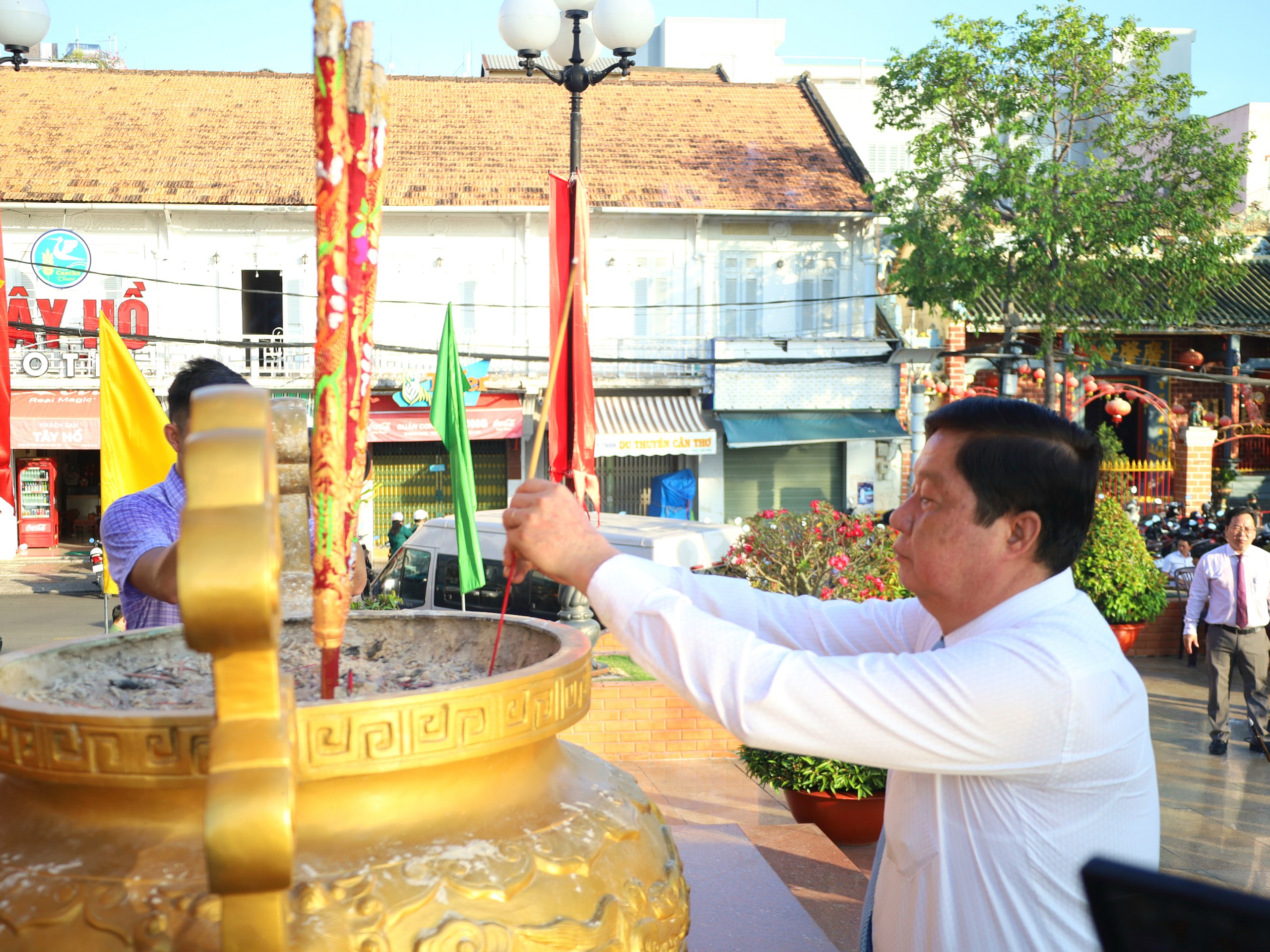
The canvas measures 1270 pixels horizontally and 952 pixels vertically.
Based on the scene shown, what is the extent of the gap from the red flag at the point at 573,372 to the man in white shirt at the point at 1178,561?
664 centimetres

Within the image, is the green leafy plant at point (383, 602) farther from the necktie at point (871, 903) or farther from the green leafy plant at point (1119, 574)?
the green leafy plant at point (1119, 574)

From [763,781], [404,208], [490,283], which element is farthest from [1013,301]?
[763,781]

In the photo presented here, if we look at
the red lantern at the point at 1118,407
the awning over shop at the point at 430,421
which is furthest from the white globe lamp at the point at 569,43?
the red lantern at the point at 1118,407

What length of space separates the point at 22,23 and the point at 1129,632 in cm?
930

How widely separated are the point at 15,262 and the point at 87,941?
703 inches

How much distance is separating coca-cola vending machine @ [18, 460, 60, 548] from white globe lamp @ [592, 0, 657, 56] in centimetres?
1337

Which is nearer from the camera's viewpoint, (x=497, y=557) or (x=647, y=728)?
(x=647, y=728)

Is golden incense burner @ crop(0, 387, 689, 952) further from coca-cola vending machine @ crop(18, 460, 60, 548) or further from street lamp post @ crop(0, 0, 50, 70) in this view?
coca-cola vending machine @ crop(18, 460, 60, 548)

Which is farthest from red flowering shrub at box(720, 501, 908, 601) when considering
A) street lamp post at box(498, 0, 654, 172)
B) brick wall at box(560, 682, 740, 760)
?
street lamp post at box(498, 0, 654, 172)

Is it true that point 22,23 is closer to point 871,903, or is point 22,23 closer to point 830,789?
point 830,789

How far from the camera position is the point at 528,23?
6.55 m

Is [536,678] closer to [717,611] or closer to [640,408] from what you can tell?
[717,611]

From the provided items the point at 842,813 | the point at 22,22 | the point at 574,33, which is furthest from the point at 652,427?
the point at 842,813

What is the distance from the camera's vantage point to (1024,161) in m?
12.7
